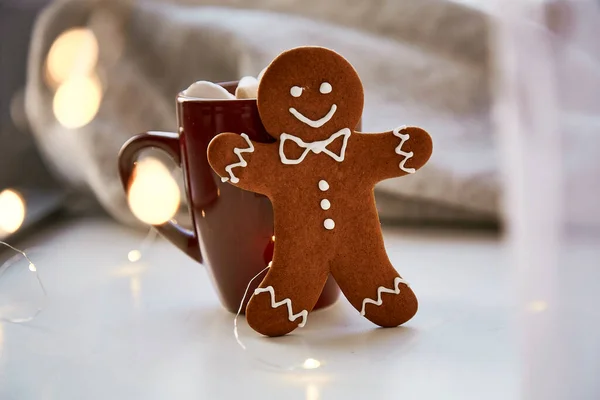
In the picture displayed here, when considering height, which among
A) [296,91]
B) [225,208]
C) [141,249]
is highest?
[296,91]

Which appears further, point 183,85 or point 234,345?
point 183,85

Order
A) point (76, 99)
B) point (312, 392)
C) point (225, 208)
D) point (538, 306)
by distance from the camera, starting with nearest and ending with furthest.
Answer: point (538, 306) < point (312, 392) < point (225, 208) < point (76, 99)

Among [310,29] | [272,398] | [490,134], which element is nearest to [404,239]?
[490,134]

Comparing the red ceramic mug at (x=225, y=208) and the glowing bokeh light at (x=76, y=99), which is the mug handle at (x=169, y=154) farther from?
the glowing bokeh light at (x=76, y=99)

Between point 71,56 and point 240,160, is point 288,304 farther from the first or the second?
point 71,56

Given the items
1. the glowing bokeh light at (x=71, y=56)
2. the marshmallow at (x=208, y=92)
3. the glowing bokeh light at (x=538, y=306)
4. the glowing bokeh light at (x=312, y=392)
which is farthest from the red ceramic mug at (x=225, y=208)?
the glowing bokeh light at (x=71, y=56)

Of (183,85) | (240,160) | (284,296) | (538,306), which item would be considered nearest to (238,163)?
(240,160)
